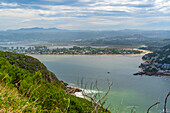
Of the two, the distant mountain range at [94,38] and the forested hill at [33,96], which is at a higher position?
the distant mountain range at [94,38]

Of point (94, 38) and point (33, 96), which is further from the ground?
point (94, 38)

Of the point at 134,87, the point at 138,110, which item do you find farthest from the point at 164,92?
the point at 138,110

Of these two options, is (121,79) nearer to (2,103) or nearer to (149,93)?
(149,93)

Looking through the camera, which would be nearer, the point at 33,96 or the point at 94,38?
the point at 33,96

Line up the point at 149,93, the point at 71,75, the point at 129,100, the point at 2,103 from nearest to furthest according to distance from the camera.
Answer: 1. the point at 2,103
2. the point at 129,100
3. the point at 149,93
4. the point at 71,75

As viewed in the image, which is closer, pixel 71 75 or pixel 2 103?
pixel 2 103

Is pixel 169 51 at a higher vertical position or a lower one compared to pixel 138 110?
higher

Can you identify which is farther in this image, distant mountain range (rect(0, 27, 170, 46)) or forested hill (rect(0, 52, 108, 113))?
distant mountain range (rect(0, 27, 170, 46))

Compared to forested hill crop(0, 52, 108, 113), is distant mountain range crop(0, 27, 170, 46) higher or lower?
higher
